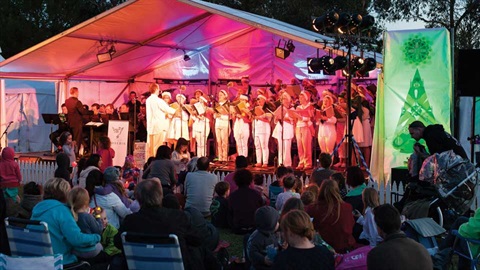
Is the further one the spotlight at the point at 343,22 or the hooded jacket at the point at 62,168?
the spotlight at the point at 343,22

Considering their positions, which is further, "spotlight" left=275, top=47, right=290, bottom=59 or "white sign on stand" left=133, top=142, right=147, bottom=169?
"white sign on stand" left=133, top=142, right=147, bottom=169

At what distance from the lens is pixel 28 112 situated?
72.9 feet

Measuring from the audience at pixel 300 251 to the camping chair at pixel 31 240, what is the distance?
213 centimetres

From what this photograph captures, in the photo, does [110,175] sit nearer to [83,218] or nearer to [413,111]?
[83,218]

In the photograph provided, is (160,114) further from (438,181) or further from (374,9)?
(374,9)

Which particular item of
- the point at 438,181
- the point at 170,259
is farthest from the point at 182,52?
the point at 170,259

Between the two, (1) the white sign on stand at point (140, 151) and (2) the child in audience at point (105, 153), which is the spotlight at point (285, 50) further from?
(2) the child in audience at point (105, 153)

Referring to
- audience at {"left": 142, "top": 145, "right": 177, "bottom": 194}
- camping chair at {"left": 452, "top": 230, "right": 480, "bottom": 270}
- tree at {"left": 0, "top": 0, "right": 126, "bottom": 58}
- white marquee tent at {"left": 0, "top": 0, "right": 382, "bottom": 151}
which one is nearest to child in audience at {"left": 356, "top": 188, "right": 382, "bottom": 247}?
camping chair at {"left": 452, "top": 230, "right": 480, "bottom": 270}

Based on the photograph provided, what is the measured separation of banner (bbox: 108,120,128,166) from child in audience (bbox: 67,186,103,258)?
1079 cm

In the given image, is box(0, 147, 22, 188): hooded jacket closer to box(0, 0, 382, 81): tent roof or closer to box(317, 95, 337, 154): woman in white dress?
box(0, 0, 382, 81): tent roof

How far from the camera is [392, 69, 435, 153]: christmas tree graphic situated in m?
12.4

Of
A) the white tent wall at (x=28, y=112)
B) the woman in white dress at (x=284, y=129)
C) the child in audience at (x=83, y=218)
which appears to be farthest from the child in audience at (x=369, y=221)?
the white tent wall at (x=28, y=112)

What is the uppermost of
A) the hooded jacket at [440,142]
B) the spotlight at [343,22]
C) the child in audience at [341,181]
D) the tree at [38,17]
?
the tree at [38,17]

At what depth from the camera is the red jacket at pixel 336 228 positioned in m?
6.83
